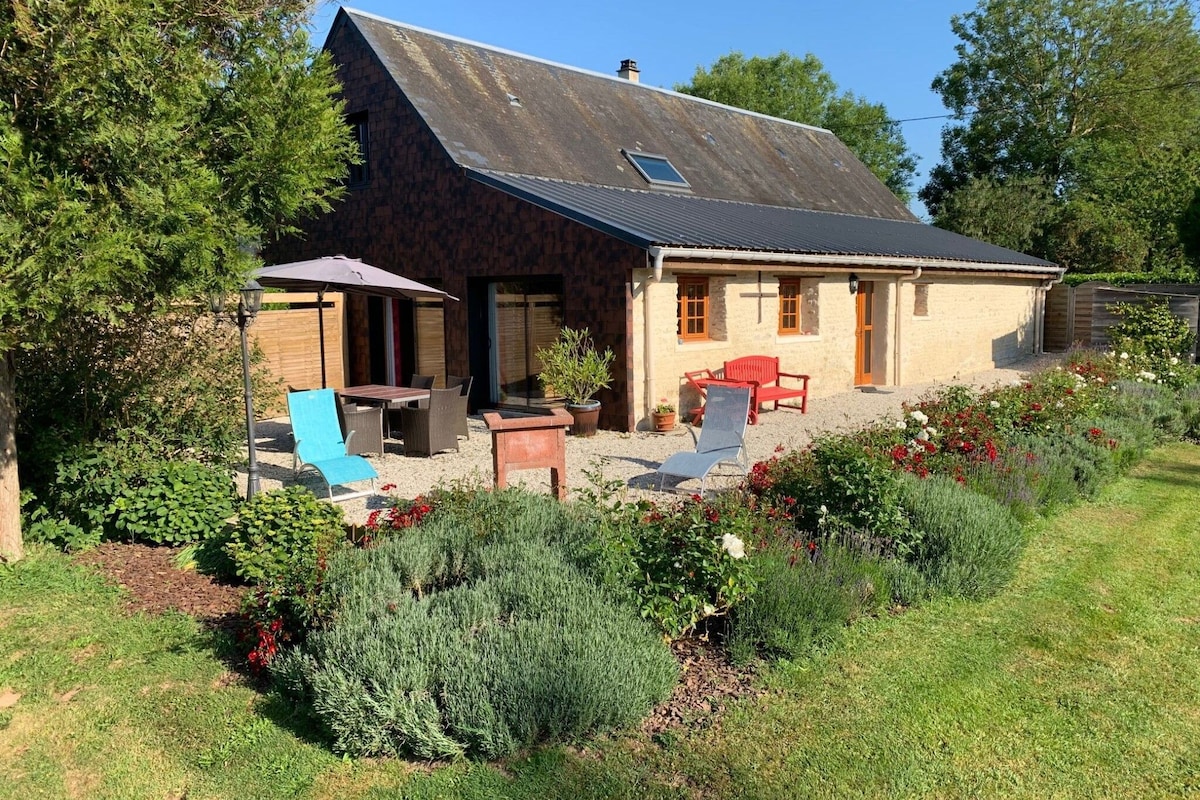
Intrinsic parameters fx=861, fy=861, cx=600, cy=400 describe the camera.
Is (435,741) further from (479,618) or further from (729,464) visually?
(729,464)

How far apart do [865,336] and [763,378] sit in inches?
167

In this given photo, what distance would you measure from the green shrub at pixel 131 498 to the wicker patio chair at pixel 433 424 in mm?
3498

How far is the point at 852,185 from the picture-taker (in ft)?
75.1

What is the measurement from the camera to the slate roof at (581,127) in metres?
14.2

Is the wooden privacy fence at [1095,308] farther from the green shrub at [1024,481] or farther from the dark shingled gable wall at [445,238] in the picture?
the dark shingled gable wall at [445,238]

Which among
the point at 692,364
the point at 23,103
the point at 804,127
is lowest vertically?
the point at 692,364

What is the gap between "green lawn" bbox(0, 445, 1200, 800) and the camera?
3.47m

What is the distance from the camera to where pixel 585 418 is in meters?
11.1

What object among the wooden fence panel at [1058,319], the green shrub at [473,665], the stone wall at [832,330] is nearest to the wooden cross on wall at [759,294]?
the stone wall at [832,330]

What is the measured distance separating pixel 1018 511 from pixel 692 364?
5.87 m

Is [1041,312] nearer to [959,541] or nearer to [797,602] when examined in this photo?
[959,541]

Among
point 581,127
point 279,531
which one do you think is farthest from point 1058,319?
point 279,531

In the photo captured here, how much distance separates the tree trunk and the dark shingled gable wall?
6.98 meters

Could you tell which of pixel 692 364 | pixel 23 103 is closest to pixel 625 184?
pixel 692 364
